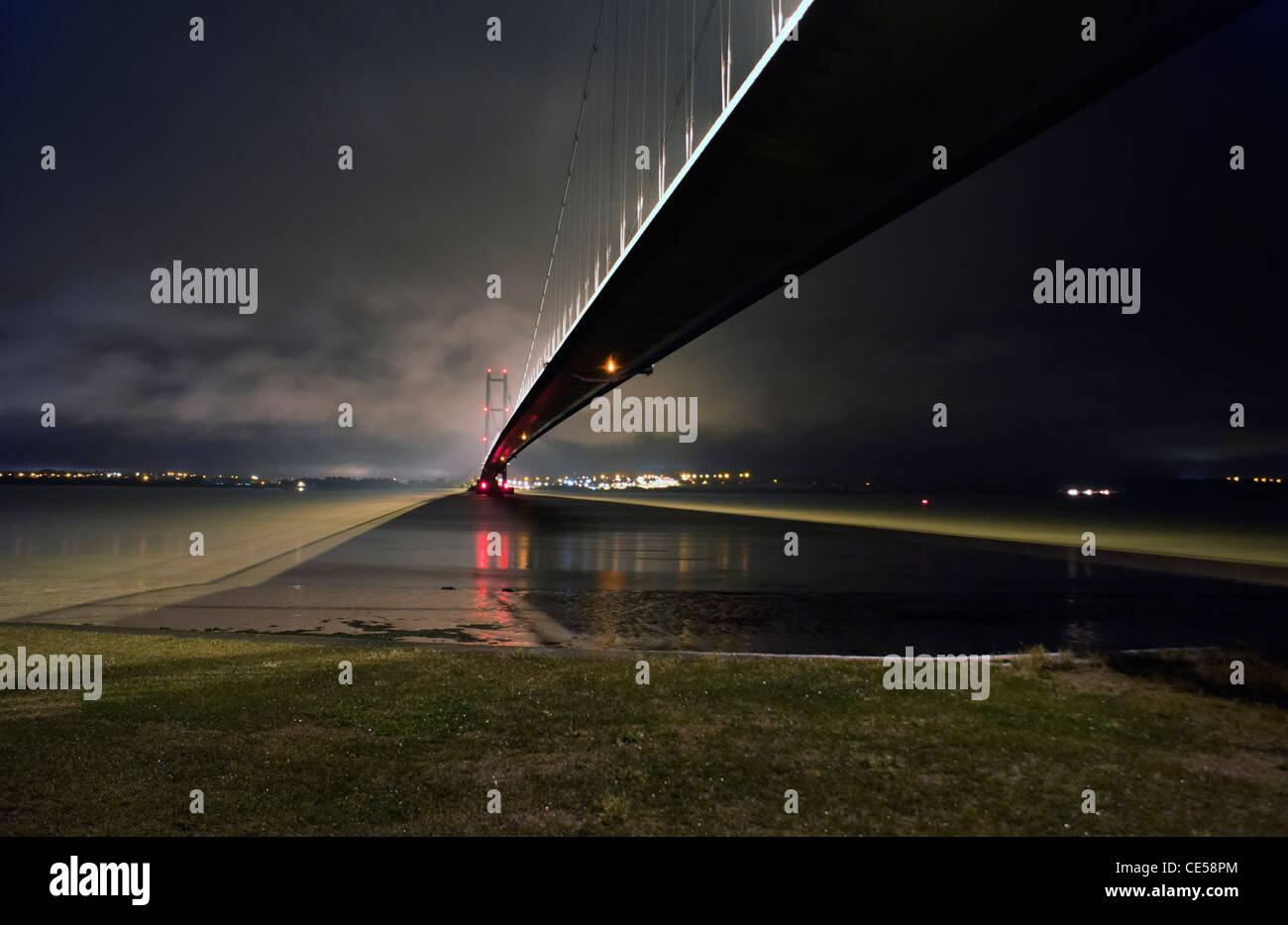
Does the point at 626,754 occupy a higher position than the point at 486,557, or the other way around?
the point at 626,754

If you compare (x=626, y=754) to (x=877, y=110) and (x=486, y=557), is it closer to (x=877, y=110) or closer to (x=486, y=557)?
(x=877, y=110)

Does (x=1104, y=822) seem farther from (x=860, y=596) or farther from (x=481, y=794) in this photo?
(x=860, y=596)

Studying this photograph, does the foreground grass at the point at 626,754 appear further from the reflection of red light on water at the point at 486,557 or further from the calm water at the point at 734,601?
the reflection of red light on water at the point at 486,557

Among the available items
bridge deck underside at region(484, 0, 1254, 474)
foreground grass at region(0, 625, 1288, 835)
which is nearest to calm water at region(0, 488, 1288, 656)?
foreground grass at region(0, 625, 1288, 835)

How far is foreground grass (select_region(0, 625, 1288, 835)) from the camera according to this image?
159 inches

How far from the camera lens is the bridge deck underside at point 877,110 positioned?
376 inches

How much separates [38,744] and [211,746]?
3.71 feet

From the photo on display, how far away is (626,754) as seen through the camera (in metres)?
4.96

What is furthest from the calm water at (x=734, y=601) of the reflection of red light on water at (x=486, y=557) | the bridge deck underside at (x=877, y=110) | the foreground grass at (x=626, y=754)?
the bridge deck underside at (x=877, y=110)

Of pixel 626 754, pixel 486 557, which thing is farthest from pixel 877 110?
pixel 486 557

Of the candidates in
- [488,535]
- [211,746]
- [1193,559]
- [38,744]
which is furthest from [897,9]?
[488,535]

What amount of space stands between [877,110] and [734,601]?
8.63 meters

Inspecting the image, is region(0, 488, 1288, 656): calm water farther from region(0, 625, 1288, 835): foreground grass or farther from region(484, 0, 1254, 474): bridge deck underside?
region(484, 0, 1254, 474): bridge deck underside

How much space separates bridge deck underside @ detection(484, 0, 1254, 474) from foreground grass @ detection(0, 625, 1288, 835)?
803 cm
